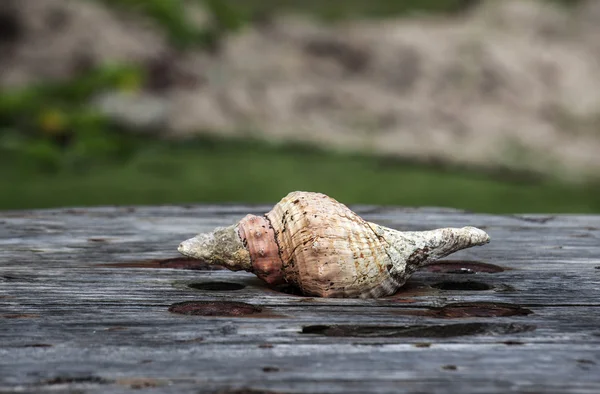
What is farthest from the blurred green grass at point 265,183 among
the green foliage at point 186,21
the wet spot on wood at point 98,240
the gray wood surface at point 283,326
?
the gray wood surface at point 283,326

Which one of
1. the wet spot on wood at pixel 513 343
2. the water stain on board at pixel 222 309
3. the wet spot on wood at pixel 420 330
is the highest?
the water stain on board at pixel 222 309

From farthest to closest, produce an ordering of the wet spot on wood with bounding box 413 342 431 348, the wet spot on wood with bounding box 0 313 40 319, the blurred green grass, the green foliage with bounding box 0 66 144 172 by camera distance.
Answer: the green foliage with bounding box 0 66 144 172
the blurred green grass
the wet spot on wood with bounding box 0 313 40 319
the wet spot on wood with bounding box 413 342 431 348

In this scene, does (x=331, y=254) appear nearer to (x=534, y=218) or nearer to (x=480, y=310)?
(x=480, y=310)

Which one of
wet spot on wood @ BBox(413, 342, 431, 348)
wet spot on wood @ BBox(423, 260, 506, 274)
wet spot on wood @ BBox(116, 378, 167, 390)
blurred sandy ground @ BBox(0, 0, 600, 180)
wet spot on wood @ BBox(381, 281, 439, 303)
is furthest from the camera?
blurred sandy ground @ BBox(0, 0, 600, 180)

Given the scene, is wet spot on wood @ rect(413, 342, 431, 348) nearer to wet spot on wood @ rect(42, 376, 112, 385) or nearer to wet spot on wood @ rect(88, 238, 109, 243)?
wet spot on wood @ rect(42, 376, 112, 385)

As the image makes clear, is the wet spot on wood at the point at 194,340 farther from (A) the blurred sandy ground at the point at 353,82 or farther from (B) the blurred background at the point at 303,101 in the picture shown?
(A) the blurred sandy ground at the point at 353,82

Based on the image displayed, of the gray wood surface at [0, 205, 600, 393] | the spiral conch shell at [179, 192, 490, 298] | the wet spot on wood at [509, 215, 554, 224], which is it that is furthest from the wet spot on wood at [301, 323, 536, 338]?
the wet spot on wood at [509, 215, 554, 224]

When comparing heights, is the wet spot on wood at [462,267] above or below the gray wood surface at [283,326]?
above
